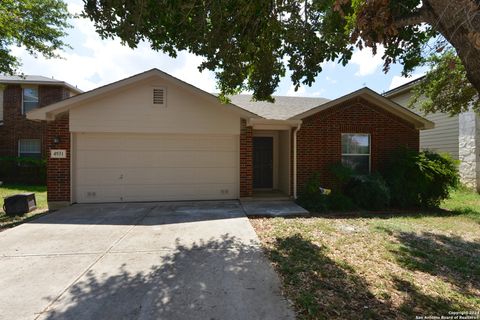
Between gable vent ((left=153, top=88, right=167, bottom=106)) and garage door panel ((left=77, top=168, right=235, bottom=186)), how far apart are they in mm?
2265

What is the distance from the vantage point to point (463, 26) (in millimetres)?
3047

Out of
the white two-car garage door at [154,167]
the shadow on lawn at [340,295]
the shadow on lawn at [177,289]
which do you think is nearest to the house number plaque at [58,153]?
the white two-car garage door at [154,167]

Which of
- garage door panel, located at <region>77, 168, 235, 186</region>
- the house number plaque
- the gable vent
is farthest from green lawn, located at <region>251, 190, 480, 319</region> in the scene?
the house number plaque

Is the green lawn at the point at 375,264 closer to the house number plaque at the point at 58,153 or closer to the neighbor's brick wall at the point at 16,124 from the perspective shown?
the house number plaque at the point at 58,153

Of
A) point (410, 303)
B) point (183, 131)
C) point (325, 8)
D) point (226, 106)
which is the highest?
point (325, 8)

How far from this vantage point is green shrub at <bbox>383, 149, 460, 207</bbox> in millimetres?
8664

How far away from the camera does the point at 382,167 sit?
991 centimetres

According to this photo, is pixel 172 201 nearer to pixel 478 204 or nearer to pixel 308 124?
pixel 308 124

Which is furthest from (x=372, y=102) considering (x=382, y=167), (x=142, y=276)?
(x=142, y=276)

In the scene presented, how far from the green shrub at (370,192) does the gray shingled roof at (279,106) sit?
3.41 m

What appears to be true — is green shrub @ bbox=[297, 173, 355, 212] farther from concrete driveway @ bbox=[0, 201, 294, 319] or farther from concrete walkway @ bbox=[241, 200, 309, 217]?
concrete driveway @ bbox=[0, 201, 294, 319]

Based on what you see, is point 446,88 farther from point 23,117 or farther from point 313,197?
point 23,117

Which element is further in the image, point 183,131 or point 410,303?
point 183,131

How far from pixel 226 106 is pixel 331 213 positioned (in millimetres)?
4771
